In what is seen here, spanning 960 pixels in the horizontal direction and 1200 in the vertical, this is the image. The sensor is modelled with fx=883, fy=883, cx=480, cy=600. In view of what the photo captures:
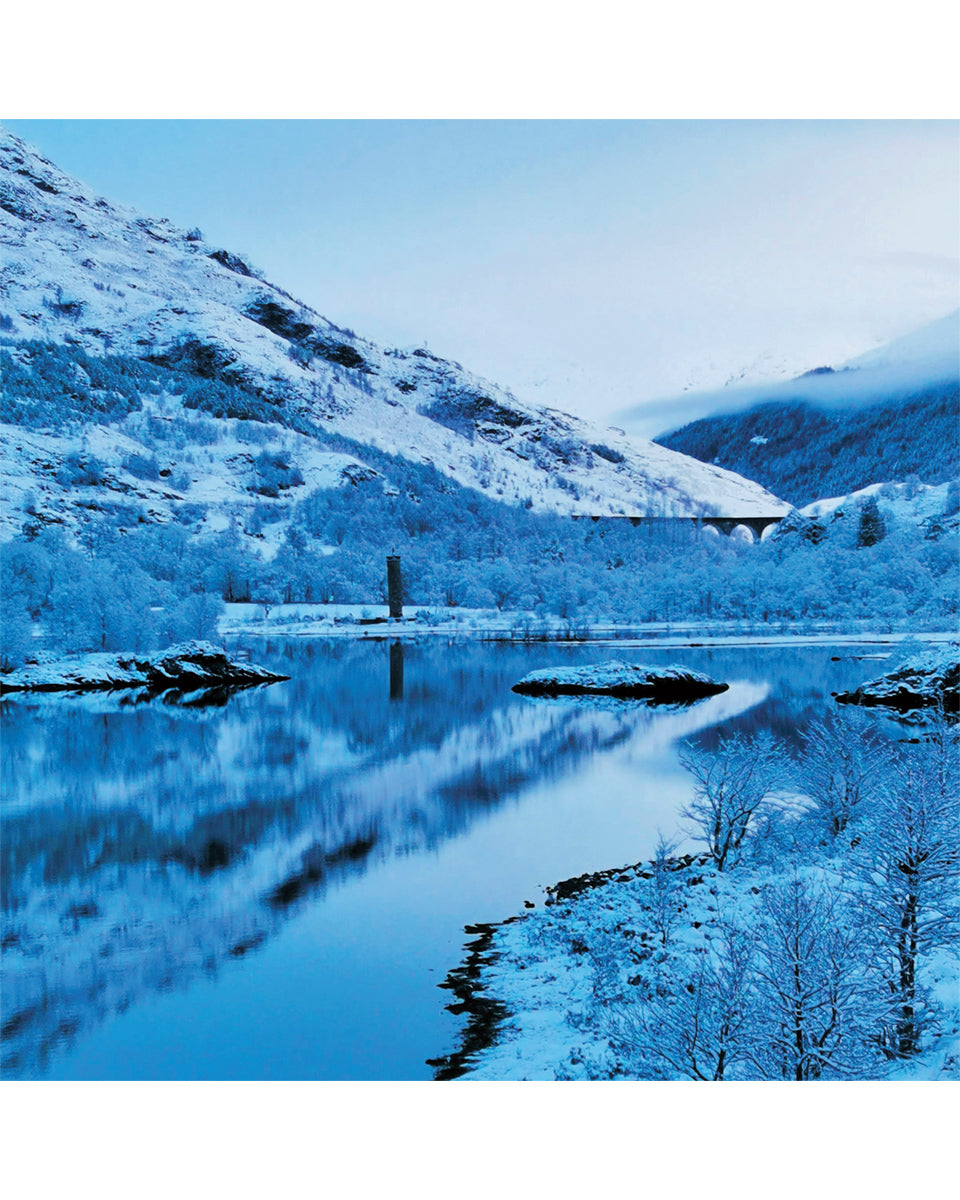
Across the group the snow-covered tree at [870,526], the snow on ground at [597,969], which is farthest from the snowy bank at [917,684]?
the snow on ground at [597,969]

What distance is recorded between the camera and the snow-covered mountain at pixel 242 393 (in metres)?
30.0

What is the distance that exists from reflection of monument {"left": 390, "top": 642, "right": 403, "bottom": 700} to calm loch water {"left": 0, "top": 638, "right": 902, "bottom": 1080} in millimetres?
1188

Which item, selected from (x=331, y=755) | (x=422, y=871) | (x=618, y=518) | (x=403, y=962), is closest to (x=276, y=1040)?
(x=403, y=962)

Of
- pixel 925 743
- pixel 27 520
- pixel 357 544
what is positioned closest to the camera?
pixel 925 743

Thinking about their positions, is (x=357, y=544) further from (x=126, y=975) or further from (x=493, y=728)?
(x=126, y=975)

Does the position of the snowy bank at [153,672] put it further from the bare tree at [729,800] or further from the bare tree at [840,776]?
the bare tree at [840,776]

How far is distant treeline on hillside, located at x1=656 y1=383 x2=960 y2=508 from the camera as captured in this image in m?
14.8

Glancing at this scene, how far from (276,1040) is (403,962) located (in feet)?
4.00

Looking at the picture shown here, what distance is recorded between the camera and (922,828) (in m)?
5.32

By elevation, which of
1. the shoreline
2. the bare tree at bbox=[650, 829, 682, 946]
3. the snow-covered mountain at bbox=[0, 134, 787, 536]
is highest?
the snow-covered mountain at bbox=[0, 134, 787, 536]

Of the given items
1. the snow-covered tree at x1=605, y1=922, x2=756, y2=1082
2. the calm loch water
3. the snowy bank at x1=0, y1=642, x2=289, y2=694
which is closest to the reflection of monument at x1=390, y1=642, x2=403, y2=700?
the calm loch water

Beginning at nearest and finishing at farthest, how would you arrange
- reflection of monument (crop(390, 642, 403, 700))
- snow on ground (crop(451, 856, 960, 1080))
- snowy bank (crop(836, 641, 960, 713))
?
snow on ground (crop(451, 856, 960, 1080)), snowy bank (crop(836, 641, 960, 713)), reflection of monument (crop(390, 642, 403, 700))

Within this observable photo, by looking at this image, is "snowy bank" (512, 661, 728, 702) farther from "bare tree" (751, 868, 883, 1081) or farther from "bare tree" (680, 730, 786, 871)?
"bare tree" (751, 868, 883, 1081)

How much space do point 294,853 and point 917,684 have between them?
11.3m
